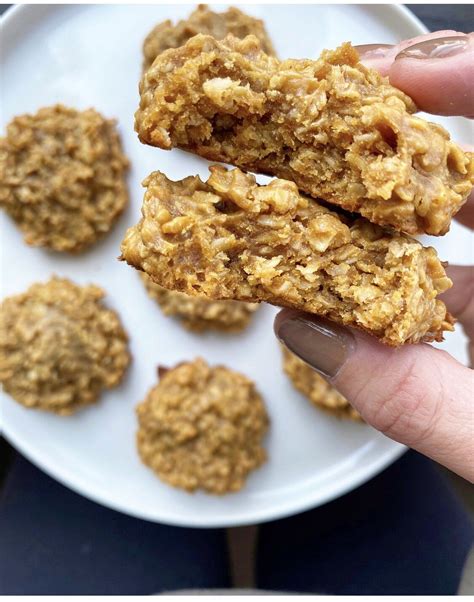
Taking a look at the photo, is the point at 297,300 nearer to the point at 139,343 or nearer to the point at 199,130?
the point at 199,130

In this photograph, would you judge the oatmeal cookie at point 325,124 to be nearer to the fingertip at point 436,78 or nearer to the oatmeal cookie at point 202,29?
the fingertip at point 436,78

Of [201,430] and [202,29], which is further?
[201,430]

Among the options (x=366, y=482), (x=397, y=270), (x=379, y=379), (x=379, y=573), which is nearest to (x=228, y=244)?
(x=397, y=270)

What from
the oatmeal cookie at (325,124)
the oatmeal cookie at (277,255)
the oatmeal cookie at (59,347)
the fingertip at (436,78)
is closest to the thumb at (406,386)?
the oatmeal cookie at (277,255)

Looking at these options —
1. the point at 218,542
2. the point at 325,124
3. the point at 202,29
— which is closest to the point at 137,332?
the point at 218,542

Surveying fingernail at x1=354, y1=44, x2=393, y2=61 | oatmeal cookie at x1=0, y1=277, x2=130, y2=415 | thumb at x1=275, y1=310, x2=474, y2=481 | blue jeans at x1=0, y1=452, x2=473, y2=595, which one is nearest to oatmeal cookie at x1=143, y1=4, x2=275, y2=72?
fingernail at x1=354, y1=44, x2=393, y2=61

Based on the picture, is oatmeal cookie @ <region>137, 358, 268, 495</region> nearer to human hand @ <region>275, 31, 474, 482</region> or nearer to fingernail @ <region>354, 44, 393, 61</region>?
human hand @ <region>275, 31, 474, 482</region>

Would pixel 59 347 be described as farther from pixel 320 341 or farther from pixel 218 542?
pixel 320 341

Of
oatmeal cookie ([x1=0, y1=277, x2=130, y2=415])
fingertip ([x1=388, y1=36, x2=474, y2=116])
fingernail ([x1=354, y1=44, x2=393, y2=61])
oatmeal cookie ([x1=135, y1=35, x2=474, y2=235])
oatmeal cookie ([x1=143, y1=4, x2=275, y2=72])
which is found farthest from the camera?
oatmeal cookie ([x1=0, y1=277, x2=130, y2=415])
